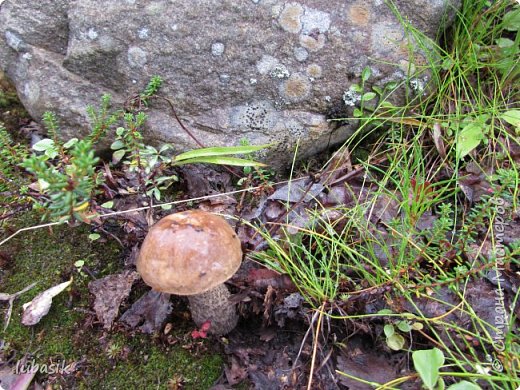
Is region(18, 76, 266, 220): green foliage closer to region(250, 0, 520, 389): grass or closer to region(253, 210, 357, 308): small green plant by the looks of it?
region(253, 210, 357, 308): small green plant

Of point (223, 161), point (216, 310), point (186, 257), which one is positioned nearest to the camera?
point (186, 257)

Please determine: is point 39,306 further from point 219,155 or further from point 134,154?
point 219,155

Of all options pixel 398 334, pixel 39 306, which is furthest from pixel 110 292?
pixel 398 334

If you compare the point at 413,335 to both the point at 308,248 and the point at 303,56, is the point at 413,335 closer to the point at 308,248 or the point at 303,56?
the point at 308,248

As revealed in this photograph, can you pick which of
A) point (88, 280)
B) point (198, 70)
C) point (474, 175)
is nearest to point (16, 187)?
point (88, 280)

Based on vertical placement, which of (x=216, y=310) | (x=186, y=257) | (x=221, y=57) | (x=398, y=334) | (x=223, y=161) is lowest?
(x=216, y=310)

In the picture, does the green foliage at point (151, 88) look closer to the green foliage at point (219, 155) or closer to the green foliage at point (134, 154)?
the green foliage at point (134, 154)
